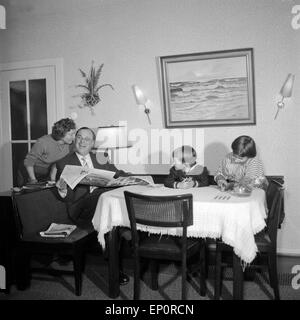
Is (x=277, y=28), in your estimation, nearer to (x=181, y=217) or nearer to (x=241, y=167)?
(x=241, y=167)

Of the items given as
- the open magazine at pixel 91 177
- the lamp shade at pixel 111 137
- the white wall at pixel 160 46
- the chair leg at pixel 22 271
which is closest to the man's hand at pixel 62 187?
the open magazine at pixel 91 177

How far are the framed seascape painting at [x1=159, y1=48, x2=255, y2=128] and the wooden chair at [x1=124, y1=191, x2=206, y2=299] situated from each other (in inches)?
73.8

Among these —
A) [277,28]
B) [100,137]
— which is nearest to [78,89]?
[100,137]

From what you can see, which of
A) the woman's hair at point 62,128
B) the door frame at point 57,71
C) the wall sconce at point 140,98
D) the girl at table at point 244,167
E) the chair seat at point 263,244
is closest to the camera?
the chair seat at point 263,244

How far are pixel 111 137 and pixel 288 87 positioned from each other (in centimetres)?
199

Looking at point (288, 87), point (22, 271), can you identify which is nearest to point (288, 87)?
point (288, 87)

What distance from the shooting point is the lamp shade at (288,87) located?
11.8 feet

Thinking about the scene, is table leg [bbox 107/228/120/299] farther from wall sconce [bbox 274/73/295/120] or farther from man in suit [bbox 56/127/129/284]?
wall sconce [bbox 274/73/295/120]

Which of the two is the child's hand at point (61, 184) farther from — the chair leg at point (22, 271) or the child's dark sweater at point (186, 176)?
the child's dark sweater at point (186, 176)

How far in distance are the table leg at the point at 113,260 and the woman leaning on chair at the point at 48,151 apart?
1422mm

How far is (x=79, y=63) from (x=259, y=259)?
3209mm

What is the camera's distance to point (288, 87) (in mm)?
3611

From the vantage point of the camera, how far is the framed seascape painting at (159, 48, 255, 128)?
3.86 m

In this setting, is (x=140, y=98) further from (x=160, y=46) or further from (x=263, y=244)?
(x=263, y=244)
